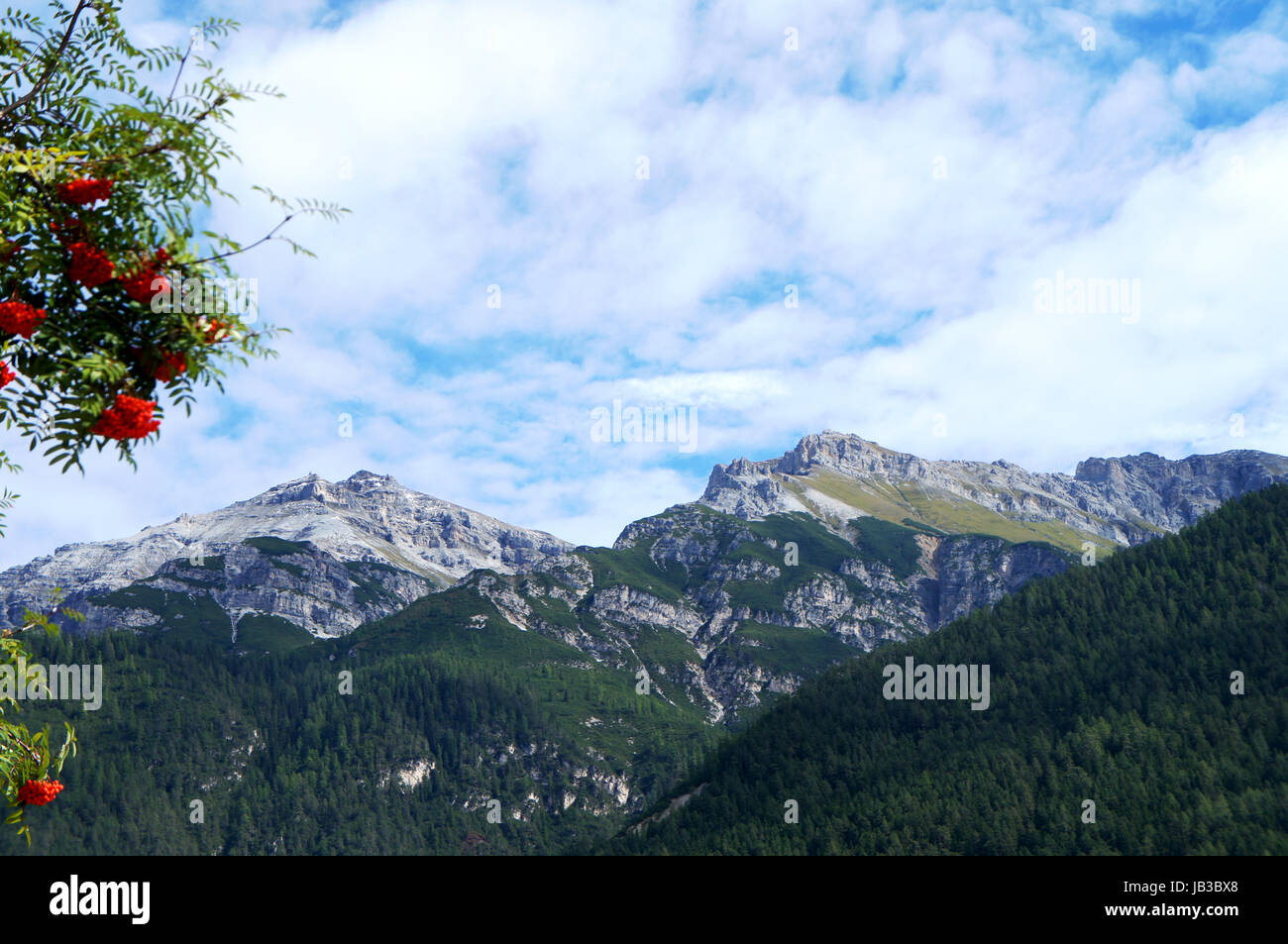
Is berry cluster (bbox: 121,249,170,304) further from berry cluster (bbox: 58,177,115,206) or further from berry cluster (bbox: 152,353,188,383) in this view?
berry cluster (bbox: 58,177,115,206)

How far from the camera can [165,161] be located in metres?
12.3

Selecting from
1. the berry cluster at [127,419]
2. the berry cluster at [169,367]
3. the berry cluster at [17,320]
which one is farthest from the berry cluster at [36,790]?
the berry cluster at [17,320]

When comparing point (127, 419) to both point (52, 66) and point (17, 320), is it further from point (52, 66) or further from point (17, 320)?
point (52, 66)

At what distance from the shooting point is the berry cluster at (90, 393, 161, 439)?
11117mm

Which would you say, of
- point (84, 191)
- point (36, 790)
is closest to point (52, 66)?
point (84, 191)

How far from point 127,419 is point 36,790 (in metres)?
7.33

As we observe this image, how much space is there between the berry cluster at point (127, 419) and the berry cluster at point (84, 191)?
2817 millimetres

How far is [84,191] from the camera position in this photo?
1205cm

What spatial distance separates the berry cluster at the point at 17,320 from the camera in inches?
446

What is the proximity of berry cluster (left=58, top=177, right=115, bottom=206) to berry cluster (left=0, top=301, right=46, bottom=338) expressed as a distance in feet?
5.24

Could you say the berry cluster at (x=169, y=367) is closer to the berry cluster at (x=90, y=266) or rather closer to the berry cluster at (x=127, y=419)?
the berry cluster at (x=127, y=419)
